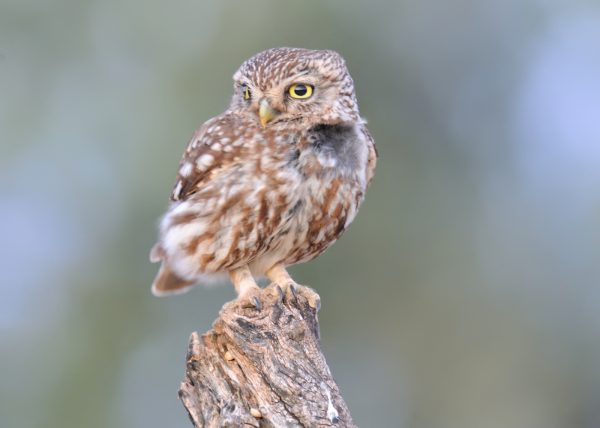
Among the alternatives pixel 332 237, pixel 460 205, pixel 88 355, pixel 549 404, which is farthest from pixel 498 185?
pixel 332 237

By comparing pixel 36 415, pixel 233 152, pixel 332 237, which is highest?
pixel 36 415

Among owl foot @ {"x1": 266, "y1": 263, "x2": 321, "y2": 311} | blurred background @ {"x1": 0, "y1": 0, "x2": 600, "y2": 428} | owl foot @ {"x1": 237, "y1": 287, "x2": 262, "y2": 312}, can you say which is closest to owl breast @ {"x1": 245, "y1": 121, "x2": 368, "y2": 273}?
owl foot @ {"x1": 266, "y1": 263, "x2": 321, "y2": 311}

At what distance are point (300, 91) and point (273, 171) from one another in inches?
16.5

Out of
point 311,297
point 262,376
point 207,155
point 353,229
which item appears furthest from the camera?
point 353,229

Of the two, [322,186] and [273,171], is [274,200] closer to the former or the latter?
[273,171]

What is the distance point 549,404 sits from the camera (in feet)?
34.5

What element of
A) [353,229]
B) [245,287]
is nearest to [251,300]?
[245,287]

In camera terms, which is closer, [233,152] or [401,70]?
[233,152]

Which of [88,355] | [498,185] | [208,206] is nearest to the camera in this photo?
[208,206]

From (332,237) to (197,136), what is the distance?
851 mm

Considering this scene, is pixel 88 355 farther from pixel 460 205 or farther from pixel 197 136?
pixel 197 136

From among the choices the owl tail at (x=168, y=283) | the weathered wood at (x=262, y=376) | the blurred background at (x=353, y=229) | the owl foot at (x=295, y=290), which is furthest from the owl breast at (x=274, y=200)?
the blurred background at (x=353, y=229)

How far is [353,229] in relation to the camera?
10055mm

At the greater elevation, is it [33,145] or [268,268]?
[33,145]
